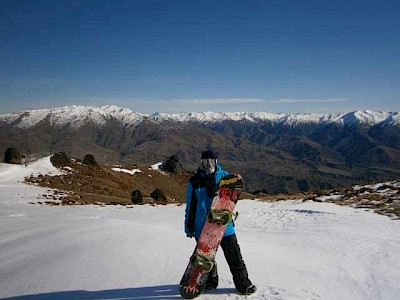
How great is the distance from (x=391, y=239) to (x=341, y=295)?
19.1 feet

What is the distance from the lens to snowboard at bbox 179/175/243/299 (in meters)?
5.39

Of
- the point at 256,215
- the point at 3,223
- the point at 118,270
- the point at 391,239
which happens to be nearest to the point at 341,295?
the point at 118,270

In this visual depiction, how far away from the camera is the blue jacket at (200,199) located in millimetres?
5512

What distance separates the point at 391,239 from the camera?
10.2 metres

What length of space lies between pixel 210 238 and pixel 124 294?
2.03 m

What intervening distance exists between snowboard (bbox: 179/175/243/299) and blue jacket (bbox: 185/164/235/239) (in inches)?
4.6

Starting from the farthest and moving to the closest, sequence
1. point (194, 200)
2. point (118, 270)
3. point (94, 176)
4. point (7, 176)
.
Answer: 1. point (94, 176)
2. point (7, 176)
3. point (118, 270)
4. point (194, 200)

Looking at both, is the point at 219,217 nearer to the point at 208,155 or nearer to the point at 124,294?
the point at 208,155

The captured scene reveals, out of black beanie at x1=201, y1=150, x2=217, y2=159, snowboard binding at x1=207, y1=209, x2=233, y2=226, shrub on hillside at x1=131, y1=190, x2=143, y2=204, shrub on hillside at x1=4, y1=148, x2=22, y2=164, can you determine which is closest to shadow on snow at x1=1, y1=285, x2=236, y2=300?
snowboard binding at x1=207, y1=209, x2=233, y2=226

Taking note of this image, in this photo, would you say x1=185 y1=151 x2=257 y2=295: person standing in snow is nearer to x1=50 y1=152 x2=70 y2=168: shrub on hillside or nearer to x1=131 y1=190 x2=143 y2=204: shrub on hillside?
x1=131 y1=190 x2=143 y2=204: shrub on hillside

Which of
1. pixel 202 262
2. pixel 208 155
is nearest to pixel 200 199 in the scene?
pixel 208 155

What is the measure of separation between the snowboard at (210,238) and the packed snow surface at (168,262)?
370 millimetres

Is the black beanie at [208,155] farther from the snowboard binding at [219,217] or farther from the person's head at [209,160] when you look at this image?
the snowboard binding at [219,217]

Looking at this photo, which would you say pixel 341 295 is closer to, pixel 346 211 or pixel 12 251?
pixel 12 251
